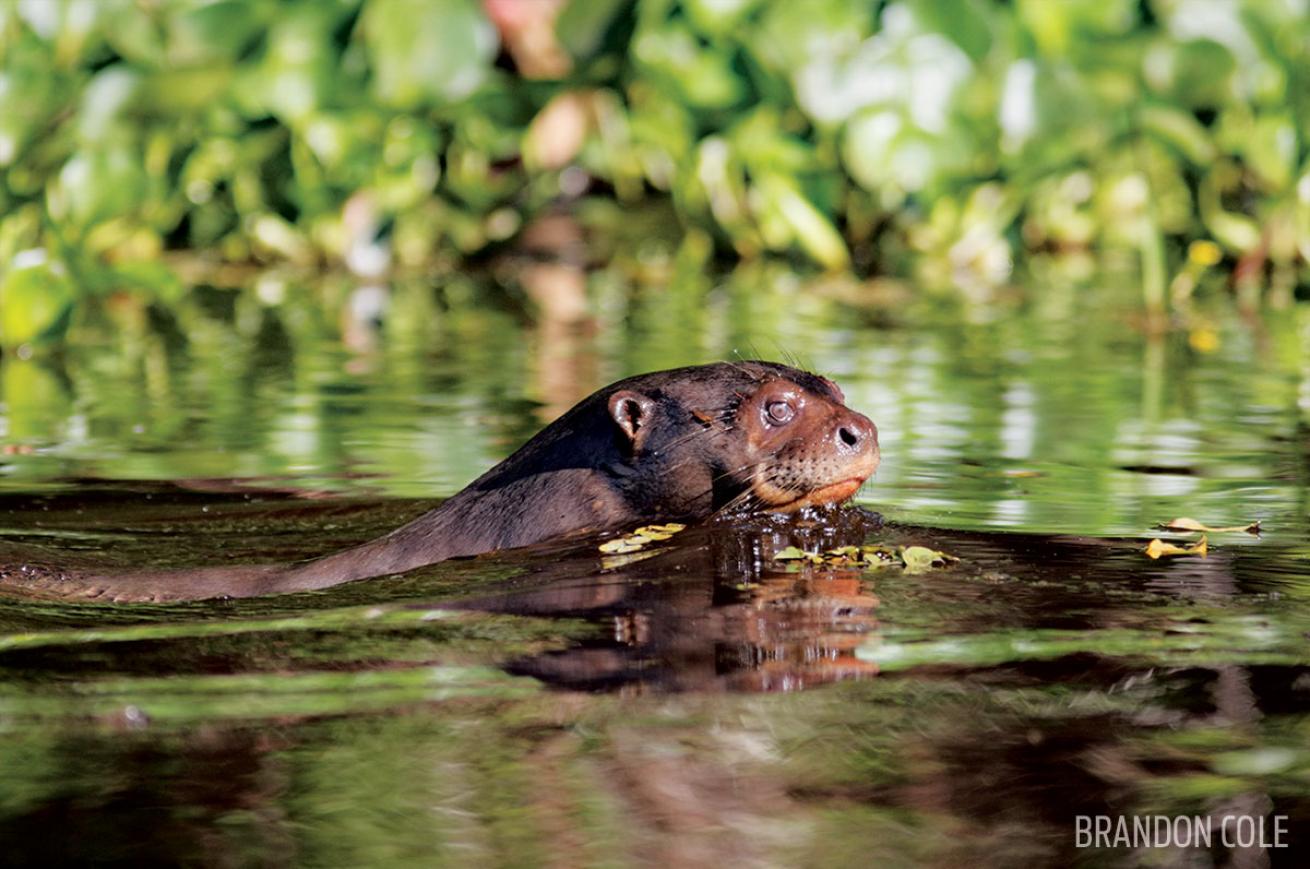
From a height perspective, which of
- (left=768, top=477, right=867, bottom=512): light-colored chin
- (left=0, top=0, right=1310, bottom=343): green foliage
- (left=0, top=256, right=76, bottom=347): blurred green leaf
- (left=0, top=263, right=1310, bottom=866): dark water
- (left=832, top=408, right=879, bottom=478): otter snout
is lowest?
(left=0, top=263, right=1310, bottom=866): dark water

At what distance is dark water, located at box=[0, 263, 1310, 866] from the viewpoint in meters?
2.79

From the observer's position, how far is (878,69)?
32.0 feet

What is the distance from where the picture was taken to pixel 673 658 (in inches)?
141

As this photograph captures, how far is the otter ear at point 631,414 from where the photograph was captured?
4.84 m

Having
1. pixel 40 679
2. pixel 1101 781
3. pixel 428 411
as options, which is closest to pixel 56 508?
pixel 428 411

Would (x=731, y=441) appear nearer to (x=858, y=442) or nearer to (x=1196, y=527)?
(x=858, y=442)

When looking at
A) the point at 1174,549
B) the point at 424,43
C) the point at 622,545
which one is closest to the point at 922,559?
the point at 1174,549

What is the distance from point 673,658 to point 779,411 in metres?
1.38

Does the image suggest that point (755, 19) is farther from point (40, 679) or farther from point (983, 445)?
point (40, 679)

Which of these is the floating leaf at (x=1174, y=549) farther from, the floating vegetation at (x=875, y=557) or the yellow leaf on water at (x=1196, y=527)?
the floating vegetation at (x=875, y=557)

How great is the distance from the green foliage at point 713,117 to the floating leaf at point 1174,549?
162 inches

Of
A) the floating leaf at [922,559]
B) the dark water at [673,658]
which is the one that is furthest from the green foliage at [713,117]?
the floating leaf at [922,559]

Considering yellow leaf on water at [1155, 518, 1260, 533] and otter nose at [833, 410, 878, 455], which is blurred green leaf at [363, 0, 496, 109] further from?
yellow leaf on water at [1155, 518, 1260, 533]

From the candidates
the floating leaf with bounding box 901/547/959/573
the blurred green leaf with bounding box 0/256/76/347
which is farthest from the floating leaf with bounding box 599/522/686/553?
the blurred green leaf with bounding box 0/256/76/347
